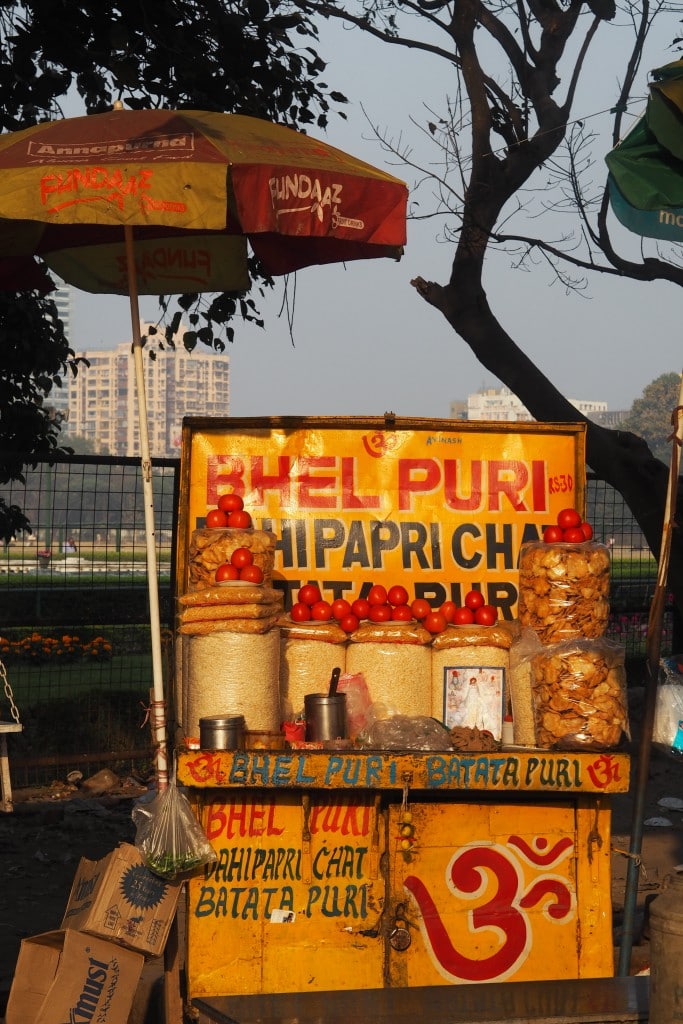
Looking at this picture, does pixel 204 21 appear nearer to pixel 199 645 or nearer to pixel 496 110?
pixel 496 110

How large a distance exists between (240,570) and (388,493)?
44.0 inches

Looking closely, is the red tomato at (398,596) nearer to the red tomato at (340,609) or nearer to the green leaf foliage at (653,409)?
the red tomato at (340,609)

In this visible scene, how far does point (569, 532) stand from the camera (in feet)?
17.2

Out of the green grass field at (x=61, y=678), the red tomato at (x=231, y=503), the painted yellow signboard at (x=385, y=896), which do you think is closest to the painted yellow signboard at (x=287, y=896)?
the painted yellow signboard at (x=385, y=896)

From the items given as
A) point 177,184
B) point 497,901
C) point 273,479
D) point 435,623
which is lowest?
point 497,901

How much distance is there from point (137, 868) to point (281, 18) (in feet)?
23.8

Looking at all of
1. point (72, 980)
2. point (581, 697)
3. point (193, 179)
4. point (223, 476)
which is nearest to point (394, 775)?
point (581, 697)

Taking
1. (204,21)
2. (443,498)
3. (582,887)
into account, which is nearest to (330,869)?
(582,887)

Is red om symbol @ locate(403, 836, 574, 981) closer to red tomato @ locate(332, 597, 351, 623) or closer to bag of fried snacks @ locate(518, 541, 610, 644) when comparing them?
bag of fried snacks @ locate(518, 541, 610, 644)

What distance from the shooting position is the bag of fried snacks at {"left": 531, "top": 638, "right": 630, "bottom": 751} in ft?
15.4

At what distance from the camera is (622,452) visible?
30.1 feet

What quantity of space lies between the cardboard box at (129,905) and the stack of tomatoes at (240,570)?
1.14 m

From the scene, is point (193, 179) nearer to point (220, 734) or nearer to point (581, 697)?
point (220, 734)

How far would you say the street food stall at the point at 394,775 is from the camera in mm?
4602
